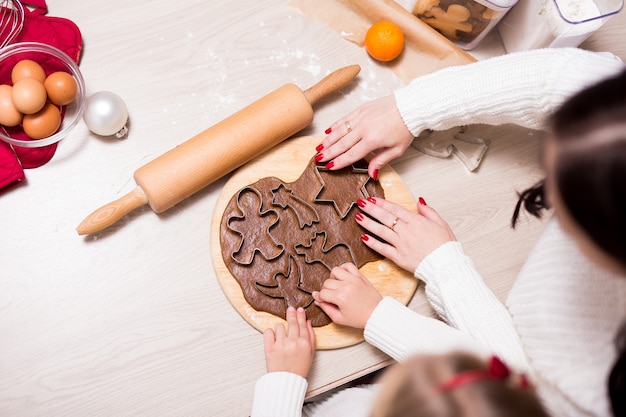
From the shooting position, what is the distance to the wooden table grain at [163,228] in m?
0.90

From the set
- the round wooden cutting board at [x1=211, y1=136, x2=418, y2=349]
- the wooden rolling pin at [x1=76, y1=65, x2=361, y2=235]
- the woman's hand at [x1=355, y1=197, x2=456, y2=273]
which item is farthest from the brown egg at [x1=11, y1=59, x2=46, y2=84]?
the woman's hand at [x1=355, y1=197, x2=456, y2=273]

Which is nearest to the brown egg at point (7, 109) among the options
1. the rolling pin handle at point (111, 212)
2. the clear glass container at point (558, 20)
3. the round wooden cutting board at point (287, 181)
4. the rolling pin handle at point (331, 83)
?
the rolling pin handle at point (111, 212)

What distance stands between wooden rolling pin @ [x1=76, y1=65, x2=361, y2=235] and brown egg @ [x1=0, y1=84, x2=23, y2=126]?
0.72 ft

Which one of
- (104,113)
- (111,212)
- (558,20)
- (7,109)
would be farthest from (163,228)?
(558,20)

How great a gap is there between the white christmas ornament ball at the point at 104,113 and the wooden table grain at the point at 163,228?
0.05 m

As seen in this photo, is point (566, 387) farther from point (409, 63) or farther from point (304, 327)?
point (409, 63)

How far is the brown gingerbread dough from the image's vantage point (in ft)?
3.07

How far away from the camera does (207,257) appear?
0.96 meters

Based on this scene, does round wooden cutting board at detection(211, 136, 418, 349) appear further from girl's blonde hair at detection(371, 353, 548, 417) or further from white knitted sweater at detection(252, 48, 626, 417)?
girl's blonde hair at detection(371, 353, 548, 417)

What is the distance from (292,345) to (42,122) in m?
0.60

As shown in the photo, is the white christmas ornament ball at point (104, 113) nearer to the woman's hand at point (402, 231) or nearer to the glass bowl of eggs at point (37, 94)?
the glass bowl of eggs at point (37, 94)

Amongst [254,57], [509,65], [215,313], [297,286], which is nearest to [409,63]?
[509,65]

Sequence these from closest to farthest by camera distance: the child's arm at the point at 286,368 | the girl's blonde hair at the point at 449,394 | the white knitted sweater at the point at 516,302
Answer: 1. the girl's blonde hair at the point at 449,394
2. the white knitted sweater at the point at 516,302
3. the child's arm at the point at 286,368

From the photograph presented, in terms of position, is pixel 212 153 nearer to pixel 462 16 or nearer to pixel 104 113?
pixel 104 113
